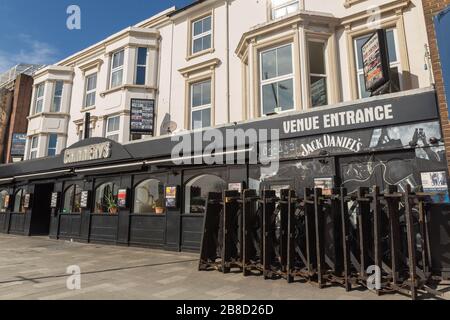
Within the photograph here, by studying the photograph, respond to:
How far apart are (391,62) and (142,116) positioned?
9606 millimetres

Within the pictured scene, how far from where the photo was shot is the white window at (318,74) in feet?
33.0

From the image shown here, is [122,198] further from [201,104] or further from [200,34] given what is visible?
[200,34]

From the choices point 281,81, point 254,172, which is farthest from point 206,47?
point 254,172

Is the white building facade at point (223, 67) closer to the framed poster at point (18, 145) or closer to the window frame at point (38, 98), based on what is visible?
the window frame at point (38, 98)

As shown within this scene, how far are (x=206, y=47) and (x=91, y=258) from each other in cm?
932

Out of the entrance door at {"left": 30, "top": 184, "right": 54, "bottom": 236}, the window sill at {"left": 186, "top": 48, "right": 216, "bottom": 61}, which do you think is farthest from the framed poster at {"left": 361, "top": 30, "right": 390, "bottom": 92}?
the entrance door at {"left": 30, "top": 184, "right": 54, "bottom": 236}

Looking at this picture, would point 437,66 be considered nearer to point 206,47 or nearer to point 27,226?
point 206,47

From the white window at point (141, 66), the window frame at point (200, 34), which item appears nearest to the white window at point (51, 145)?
the white window at point (141, 66)

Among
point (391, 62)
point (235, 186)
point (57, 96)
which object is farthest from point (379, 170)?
point (57, 96)

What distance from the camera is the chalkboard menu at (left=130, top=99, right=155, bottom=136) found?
13438mm

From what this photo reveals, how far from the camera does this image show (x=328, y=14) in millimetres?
10359

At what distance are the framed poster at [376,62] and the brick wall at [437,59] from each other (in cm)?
151

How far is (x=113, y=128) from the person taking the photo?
15227 millimetres

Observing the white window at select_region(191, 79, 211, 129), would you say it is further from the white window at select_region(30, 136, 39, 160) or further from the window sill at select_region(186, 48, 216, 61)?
the white window at select_region(30, 136, 39, 160)
